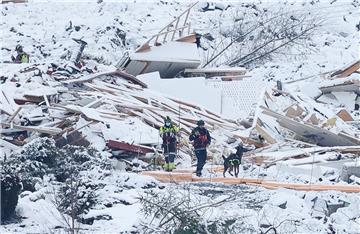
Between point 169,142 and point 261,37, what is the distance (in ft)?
37.2

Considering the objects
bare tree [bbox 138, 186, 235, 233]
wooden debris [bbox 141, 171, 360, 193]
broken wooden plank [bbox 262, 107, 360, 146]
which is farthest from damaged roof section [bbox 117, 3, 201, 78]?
bare tree [bbox 138, 186, 235, 233]

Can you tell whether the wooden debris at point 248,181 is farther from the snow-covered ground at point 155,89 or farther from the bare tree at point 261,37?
the bare tree at point 261,37

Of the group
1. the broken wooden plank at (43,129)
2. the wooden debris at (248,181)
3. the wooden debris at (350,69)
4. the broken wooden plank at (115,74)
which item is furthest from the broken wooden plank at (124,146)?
the wooden debris at (350,69)

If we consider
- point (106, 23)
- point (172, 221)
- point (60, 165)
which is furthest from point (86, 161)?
point (106, 23)

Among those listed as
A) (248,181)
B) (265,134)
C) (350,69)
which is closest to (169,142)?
(248,181)

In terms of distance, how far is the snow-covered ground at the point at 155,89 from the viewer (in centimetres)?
901

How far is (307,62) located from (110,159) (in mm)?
11124

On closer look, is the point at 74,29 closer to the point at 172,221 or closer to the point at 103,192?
the point at 103,192

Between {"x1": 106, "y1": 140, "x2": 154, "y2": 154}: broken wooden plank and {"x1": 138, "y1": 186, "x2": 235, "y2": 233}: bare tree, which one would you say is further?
{"x1": 106, "y1": 140, "x2": 154, "y2": 154}: broken wooden plank

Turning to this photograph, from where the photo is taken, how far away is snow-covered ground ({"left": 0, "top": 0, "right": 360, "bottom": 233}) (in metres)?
9.01

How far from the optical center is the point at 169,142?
43.2 feet

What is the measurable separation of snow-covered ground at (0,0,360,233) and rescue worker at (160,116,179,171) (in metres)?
0.88

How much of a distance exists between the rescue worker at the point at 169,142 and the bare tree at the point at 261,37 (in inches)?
365

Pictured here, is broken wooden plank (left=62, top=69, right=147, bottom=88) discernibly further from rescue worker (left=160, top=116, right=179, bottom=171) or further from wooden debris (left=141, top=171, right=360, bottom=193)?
wooden debris (left=141, top=171, right=360, bottom=193)
